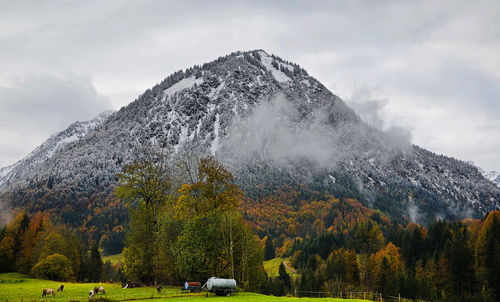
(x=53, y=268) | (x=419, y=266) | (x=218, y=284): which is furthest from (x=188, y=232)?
(x=419, y=266)

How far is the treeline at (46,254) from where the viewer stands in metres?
92.5

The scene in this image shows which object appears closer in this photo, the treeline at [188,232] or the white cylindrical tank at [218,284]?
the white cylindrical tank at [218,284]

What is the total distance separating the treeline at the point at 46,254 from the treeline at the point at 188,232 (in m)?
41.4

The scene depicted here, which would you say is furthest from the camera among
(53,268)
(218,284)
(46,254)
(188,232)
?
(46,254)

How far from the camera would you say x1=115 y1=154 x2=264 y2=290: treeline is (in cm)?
5906

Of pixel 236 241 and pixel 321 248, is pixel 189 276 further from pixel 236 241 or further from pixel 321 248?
pixel 321 248

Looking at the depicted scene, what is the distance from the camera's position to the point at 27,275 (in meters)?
100

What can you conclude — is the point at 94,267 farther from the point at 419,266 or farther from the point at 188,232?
the point at 419,266

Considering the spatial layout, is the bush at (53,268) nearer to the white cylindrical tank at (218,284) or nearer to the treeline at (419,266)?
the white cylindrical tank at (218,284)

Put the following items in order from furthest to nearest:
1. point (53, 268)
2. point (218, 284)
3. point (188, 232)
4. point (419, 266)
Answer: point (419, 266), point (53, 268), point (188, 232), point (218, 284)

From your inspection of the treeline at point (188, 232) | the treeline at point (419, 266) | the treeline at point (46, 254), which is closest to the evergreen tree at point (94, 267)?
the treeline at point (46, 254)

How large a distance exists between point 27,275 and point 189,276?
66969 mm

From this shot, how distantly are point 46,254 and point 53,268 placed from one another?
354 inches

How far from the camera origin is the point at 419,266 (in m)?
136
